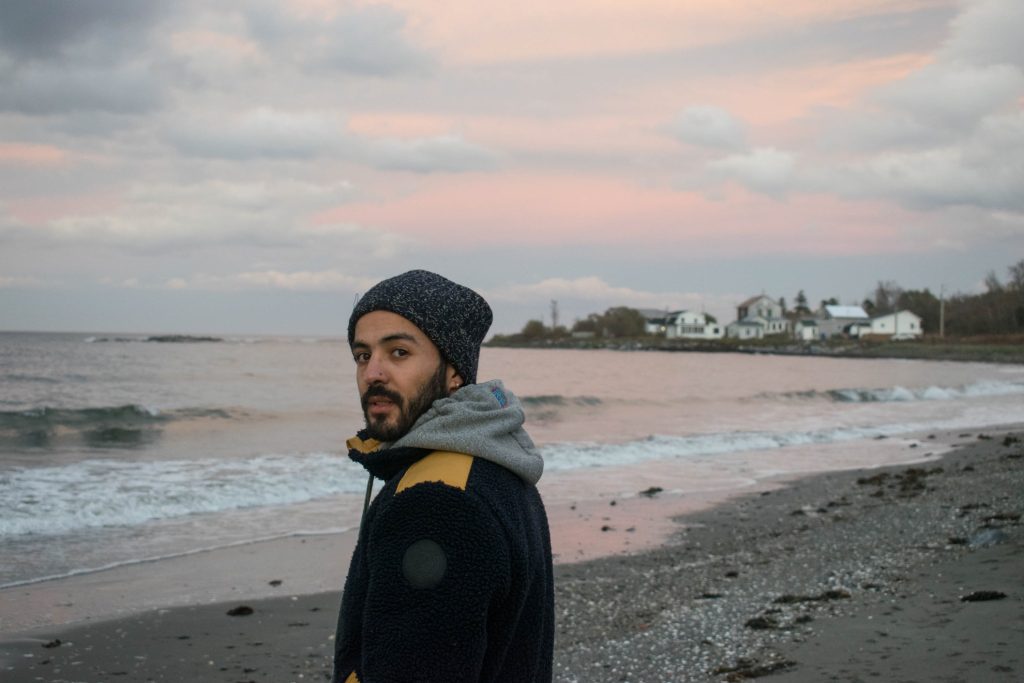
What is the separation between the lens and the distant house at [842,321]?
13338 centimetres

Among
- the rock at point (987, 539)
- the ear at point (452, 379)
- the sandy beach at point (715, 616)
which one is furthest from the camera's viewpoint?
the rock at point (987, 539)

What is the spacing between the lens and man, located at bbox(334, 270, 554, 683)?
161 cm

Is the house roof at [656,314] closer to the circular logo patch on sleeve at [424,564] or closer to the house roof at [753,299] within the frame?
the house roof at [753,299]

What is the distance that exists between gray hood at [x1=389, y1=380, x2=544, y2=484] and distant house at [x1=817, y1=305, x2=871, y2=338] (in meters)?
139

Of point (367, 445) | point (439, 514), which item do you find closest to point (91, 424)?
point (367, 445)

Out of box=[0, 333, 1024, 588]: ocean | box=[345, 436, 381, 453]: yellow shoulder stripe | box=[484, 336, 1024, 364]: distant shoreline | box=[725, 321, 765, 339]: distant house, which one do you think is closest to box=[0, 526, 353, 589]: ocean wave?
box=[0, 333, 1024, 588]: ocean

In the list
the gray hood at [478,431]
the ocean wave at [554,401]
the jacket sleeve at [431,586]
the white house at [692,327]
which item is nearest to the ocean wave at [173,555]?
the gray hood at [478,431]

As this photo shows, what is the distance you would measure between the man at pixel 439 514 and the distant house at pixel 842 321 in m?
139

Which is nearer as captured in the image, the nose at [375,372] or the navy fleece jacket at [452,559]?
the navy fleece jacket at [452,559]

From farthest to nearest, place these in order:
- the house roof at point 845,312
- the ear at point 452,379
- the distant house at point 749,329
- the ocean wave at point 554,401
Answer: the distant house at point 749,329, the house roof at point 845,312, the ocean wave at point 554,401, the ear at point 452,379

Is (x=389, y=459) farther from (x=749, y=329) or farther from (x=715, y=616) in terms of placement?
(x=749, y=329)

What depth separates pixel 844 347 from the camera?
114 m

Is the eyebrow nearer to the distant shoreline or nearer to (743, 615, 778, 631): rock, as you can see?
(743, 615, 778, 631): rock

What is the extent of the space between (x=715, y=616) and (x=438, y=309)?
5754mm
